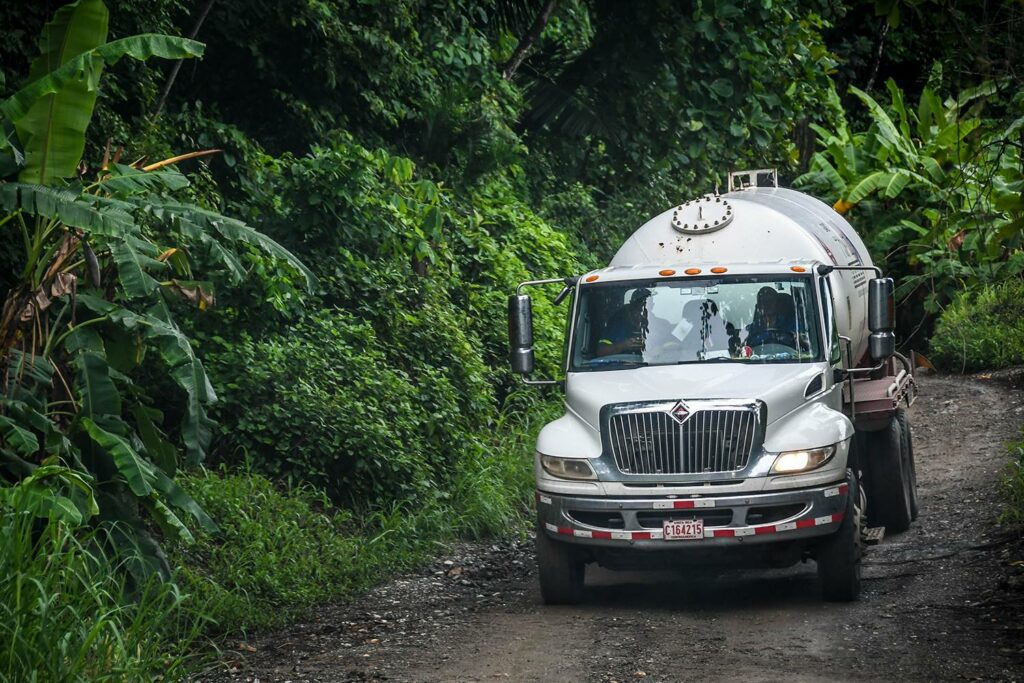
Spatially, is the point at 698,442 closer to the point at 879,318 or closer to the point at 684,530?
the point at 684,530

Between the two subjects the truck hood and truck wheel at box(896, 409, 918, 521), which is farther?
truck wheel at box(896, 409, 918, 521)

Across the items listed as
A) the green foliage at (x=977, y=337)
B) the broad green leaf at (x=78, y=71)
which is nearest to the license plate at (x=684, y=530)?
the broad green leaf at (x=78, y=71)

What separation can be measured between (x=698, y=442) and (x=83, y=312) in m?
4.26

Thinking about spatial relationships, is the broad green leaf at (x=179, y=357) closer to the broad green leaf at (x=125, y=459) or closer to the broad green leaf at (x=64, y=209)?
the broad green leaf at (x=125, y=459)

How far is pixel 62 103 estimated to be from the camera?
8.37 meters

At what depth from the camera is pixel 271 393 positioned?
37.3 feet

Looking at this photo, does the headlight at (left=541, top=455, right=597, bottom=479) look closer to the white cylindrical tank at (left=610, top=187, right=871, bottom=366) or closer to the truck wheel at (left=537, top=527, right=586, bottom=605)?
the truck wheel at (left=537, top=527, right=586, bottom=605)

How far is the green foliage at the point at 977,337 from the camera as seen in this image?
2112cm

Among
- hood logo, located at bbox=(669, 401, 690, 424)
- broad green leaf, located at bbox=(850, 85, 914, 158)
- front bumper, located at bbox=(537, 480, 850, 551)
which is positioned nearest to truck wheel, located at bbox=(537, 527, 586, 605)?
front bumper, located at bbox=(537, 480, 850, 551)

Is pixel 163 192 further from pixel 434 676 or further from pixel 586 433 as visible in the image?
pixel 434 676

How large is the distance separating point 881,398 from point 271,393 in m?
5.25

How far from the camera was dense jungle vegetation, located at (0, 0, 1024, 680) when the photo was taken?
8.16 metres

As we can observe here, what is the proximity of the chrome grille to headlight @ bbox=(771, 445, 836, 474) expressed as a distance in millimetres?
216

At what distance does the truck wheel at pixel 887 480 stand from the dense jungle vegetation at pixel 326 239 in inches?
74.4
